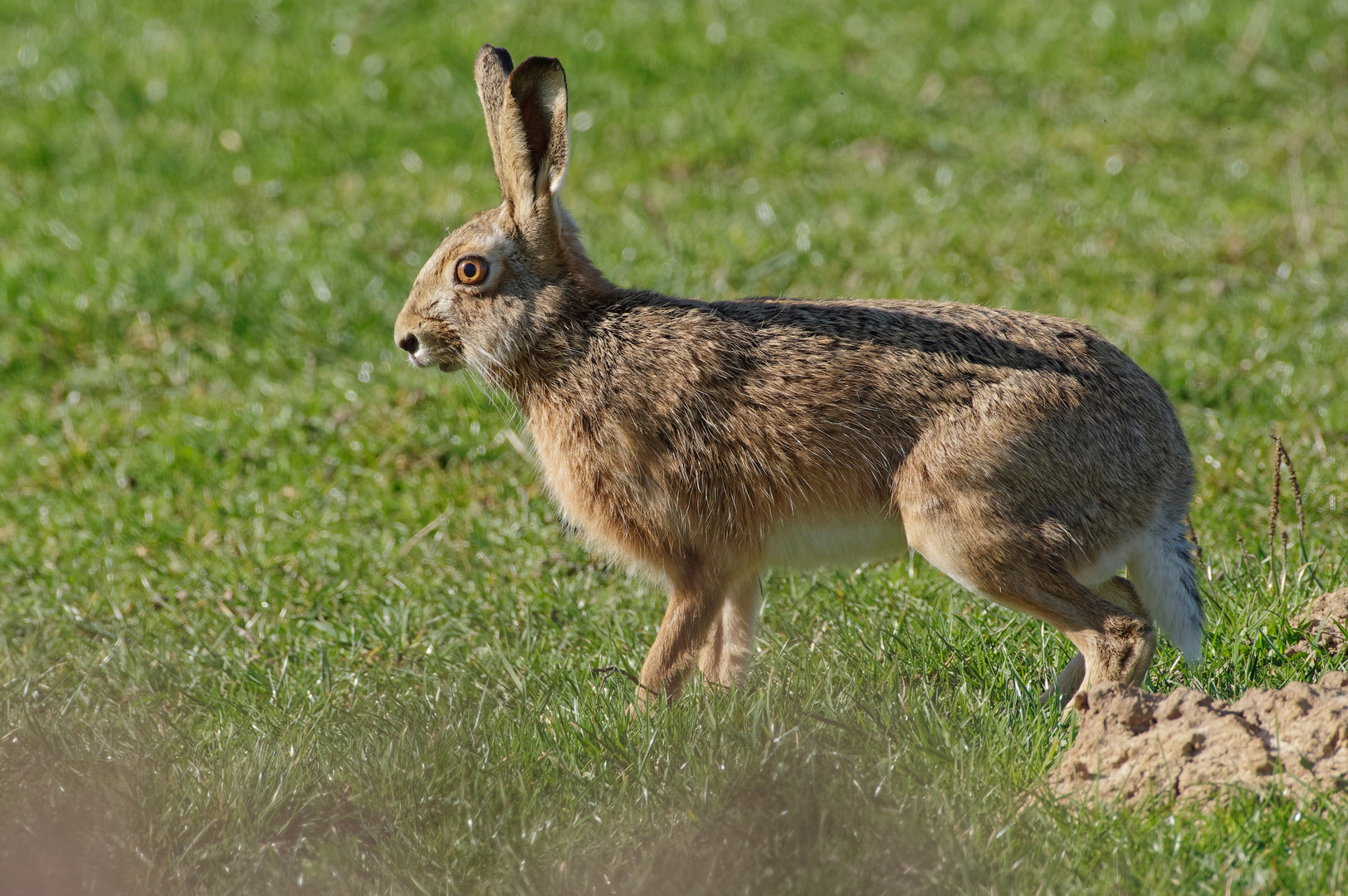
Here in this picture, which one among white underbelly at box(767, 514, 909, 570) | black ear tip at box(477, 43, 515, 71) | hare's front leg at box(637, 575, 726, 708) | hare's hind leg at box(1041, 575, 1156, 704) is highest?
black ear tip at box(477, 43, 515, 71)

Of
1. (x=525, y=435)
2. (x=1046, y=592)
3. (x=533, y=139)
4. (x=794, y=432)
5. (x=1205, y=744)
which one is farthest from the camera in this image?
(x=525, y=435)

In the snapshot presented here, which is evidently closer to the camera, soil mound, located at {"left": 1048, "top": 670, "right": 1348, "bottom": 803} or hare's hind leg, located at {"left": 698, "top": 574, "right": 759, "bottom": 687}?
soil mound, located at {"left": 1048, "top": 670, "right": 1348, "bottom": 803}

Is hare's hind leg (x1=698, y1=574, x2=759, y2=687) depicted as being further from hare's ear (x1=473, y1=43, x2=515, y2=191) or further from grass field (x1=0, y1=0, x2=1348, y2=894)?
hare's ear (x1=473, y1=43, x2=515, y2=191)

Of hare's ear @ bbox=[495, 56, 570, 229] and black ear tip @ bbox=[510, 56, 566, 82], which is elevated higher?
black ear tip @ bbox=[510, 56, 566, 82]

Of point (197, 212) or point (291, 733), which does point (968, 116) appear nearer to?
point (197, 212)

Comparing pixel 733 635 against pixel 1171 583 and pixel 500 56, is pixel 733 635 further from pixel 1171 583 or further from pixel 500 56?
pixel 500 56

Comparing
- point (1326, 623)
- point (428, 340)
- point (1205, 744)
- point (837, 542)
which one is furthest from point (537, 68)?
point (1326, 623)

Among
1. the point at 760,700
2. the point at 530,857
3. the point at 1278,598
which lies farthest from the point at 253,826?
the point at 1278,598

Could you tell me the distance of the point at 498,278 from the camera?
4.37m

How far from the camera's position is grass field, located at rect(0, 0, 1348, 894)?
10.9 ft

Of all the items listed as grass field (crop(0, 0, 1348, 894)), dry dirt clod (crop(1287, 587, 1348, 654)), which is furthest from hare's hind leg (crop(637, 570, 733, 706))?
dry dirt clod (crop(1287, 587, 1348, 654))

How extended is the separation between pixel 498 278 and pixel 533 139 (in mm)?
434

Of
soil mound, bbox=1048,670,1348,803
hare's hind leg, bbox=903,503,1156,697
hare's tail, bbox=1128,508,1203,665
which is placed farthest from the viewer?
hare's tail, bbox=1128,508,1203,665

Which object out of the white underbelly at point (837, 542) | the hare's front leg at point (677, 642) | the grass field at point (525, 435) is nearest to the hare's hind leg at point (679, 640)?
the hare's front leg at point (677, 642)
